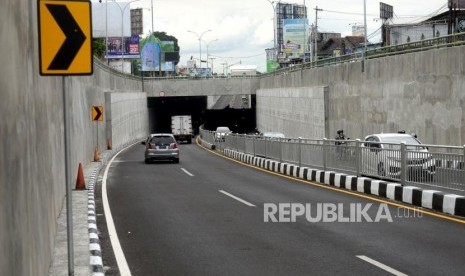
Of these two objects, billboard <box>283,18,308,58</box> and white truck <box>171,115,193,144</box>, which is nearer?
white truck <box>171,115,193,144</box>

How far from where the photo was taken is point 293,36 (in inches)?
5020

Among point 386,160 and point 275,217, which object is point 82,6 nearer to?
point 275,217

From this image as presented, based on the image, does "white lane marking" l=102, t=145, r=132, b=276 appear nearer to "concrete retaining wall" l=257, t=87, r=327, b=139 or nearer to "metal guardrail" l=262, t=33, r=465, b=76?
"metal guardrail" l=262, t=33, r=465, b=76

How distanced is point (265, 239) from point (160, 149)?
23744mm

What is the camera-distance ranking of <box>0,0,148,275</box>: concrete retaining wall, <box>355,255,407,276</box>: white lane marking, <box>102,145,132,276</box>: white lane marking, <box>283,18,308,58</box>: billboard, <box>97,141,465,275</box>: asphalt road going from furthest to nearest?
1. <box>283,18,308,58</box>: billboard
2. <box>102,145,132,276</box>: white lane marking
3. <box>97,141,465,275</box>: asphalt road
4. <box>355,255,407,276</box>: white lane marking
5. <box>0,0,148,275</box>: concrete retaining wall

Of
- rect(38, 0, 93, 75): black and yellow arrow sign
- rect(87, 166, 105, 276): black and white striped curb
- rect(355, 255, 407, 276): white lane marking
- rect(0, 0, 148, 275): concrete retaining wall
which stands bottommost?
rect(355, 255, 407, 276): white lane marking

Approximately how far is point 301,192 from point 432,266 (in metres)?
9.49

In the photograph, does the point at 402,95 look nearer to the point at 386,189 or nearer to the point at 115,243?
the point at 386,189

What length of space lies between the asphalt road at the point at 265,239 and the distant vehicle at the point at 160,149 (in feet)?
51.8

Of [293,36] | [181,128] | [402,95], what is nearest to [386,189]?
[402,95]

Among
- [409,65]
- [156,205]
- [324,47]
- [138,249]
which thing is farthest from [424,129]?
[324,47]

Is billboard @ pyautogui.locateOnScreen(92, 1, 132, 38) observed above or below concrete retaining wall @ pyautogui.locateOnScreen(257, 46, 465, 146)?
above

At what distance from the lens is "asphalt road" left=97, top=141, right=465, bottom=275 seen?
341 inches

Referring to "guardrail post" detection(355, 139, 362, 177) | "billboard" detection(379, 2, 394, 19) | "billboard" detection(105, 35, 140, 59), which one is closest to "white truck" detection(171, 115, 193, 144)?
"guardrail post" detection(355, 139, 362, 177)
